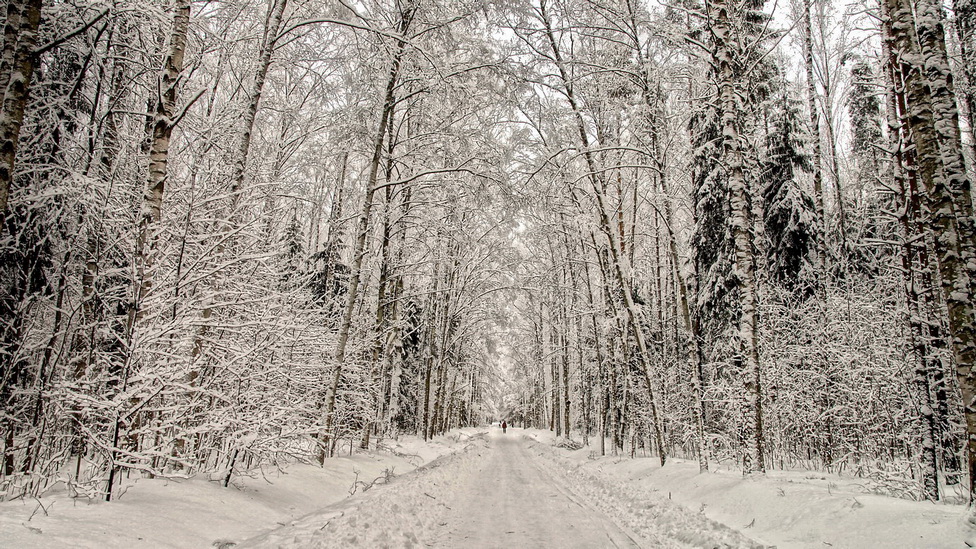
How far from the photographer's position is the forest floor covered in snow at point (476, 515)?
3822mm

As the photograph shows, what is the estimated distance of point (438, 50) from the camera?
1057 cm

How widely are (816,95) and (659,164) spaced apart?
9.41 m

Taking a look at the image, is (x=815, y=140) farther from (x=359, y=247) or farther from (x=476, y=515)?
(x=476, y=515)

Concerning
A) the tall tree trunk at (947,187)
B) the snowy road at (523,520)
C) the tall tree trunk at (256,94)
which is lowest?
the snowy road at (523,520)

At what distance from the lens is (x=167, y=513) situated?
4285 mm

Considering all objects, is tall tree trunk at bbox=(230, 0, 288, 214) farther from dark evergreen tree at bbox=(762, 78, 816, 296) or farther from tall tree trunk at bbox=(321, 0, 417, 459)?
dark evergreen tree at bbox=(762, 78, 816, 296)

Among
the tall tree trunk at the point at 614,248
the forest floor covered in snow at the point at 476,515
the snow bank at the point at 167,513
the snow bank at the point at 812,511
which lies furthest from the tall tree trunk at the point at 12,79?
the tall tree trunk at the point at 614,248

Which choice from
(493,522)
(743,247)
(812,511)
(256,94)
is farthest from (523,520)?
(256,94)

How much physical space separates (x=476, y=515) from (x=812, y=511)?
469 cm

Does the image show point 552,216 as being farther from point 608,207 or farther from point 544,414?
point 544,414

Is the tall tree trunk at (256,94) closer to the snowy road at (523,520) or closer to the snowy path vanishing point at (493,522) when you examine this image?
the snowy path vanishing point at (493,522)

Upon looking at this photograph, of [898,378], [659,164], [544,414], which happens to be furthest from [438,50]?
[544,414]

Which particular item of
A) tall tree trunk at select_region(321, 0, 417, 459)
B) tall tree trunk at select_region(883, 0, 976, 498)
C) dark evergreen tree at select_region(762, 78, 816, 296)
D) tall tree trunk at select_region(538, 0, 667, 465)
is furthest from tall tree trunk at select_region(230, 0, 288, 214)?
dark evergreen tree at select_region(762, 78, 816, 296)

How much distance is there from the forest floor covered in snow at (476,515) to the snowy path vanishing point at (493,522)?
1.0 inches
